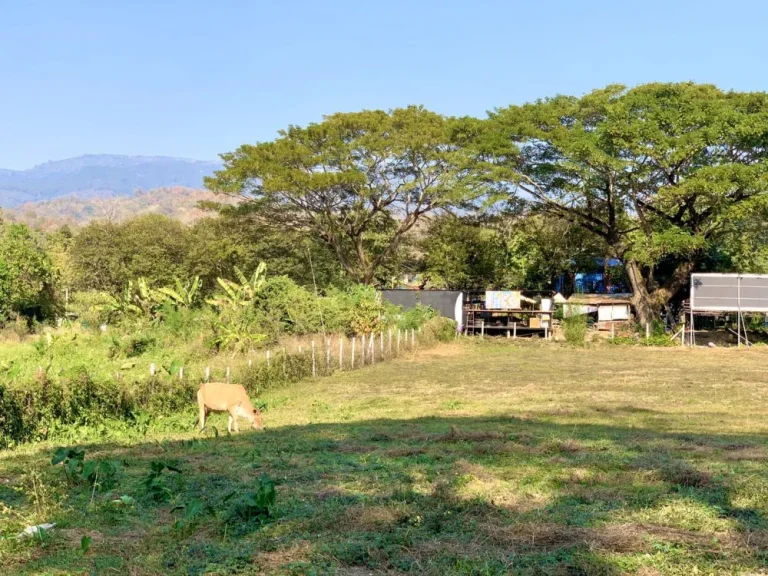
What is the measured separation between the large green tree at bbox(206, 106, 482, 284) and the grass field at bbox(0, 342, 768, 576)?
21.6m

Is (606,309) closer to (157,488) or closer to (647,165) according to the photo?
(647,165)

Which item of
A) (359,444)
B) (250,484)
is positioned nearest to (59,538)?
(250,484)

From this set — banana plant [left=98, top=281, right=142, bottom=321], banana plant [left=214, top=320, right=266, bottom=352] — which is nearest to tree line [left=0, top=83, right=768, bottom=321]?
banana plant [left=98, top=281, right=142, bottom=321]

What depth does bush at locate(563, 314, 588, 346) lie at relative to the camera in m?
30.6

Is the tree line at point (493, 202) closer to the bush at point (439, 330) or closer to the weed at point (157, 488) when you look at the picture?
the bush at point (439, 330)

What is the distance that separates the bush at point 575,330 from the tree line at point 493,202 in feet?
11.5

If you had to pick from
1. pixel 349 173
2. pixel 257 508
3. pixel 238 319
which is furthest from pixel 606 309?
pixel 257 508

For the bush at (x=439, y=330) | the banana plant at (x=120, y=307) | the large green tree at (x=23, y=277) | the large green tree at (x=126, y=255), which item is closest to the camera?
the banana plant at (x=120, y=307)

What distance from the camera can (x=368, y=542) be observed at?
15.8 feet

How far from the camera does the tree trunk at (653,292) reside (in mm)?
32344

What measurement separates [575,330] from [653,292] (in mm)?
5319

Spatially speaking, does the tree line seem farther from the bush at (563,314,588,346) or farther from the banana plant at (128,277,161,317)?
the banana plant at (128,277,161,317)

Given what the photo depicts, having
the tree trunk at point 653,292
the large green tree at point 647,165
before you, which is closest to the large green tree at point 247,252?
the large green tree at point 647,165

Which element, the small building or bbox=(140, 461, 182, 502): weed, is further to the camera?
the small building
